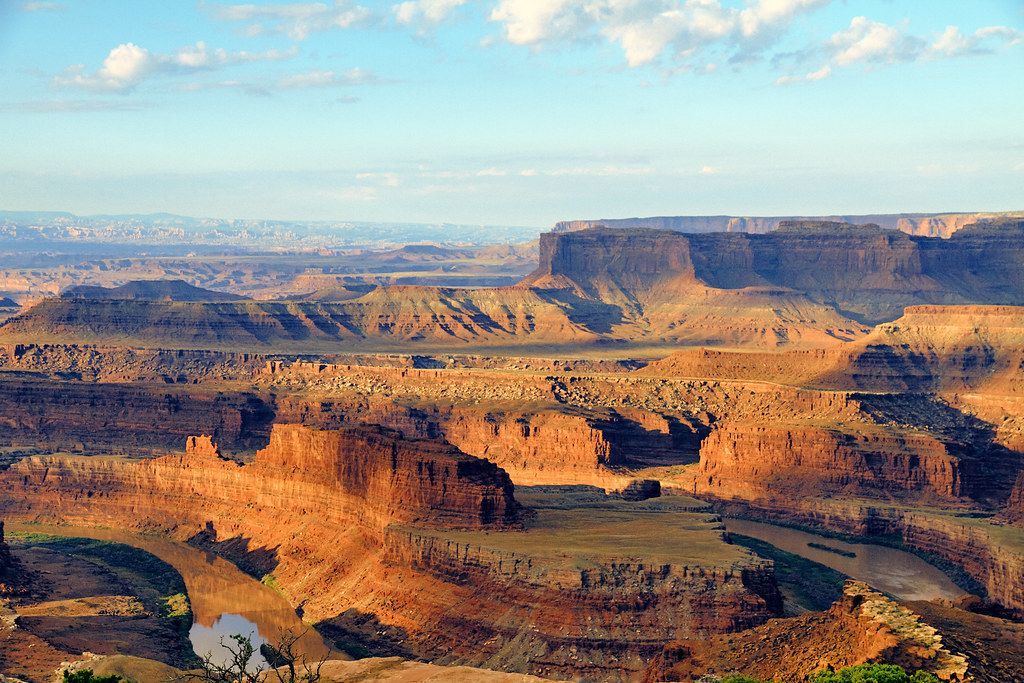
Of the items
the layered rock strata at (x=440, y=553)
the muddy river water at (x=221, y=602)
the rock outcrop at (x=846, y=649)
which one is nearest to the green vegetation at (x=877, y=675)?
the rock outcrop at (x=846, y=649)

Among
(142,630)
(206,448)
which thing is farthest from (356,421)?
(142,630)

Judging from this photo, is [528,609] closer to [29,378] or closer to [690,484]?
[690,484]

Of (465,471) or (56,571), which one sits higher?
(465,471)

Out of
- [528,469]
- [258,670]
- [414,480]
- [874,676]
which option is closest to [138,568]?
[414,480]

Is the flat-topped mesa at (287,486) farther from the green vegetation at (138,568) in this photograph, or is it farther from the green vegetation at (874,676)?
the green vegetation at (874,676)

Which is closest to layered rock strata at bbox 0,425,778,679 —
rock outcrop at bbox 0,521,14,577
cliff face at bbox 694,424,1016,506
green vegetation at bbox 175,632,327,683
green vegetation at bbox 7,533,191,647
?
green vegetation at bbox 7,533,191,647

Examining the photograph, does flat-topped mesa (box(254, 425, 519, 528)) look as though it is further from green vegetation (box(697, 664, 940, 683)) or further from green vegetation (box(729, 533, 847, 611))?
green vegetation (box(697, 664, 940, 683))
